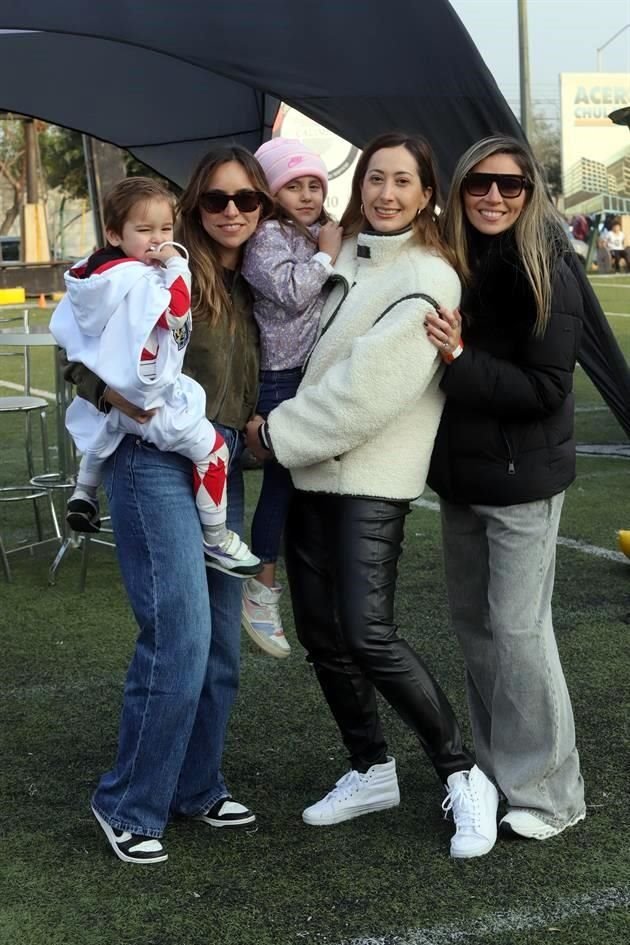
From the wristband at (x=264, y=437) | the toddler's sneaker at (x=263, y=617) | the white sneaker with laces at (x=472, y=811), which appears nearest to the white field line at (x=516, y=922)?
the white sneaker with laces at (x=472, y=811)

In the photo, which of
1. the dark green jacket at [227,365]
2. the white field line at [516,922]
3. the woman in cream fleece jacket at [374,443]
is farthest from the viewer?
the dark green jacket at [227,365]

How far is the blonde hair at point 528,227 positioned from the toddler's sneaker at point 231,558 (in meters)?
0.98

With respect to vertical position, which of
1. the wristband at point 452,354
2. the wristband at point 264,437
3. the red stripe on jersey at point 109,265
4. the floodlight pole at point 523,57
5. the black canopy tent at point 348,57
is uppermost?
the floodlight pole at point 523,57

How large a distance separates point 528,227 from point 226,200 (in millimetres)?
833

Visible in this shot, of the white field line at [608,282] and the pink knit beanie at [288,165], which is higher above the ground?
the pink knit beanie at [288,165]

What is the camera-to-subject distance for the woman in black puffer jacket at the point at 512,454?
11.9 ft

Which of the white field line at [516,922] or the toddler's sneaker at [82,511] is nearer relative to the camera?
the white field line at [516,922]

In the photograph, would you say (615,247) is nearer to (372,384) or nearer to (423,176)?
(423,176)

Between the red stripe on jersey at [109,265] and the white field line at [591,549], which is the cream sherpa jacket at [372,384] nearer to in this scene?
the red stripe on jersey at [109,265]

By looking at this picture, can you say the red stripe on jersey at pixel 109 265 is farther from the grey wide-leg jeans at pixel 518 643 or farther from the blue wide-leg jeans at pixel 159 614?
the grey wide-leg jeans at pixel 518 643

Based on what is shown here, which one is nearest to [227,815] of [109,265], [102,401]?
[102,401]

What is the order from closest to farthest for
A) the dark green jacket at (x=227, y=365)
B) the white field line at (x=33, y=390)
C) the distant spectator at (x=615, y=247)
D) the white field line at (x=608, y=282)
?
the dark green jacket at (x=227, y=365)
the white field line at (x=33, y=390)
the white field line at (x=608, y=282)
the distant spectator at (x=615, y=247)

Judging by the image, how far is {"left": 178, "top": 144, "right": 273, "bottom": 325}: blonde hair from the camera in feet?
12.0

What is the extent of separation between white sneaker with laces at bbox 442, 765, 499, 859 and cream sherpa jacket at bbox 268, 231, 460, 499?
88 centimetres
